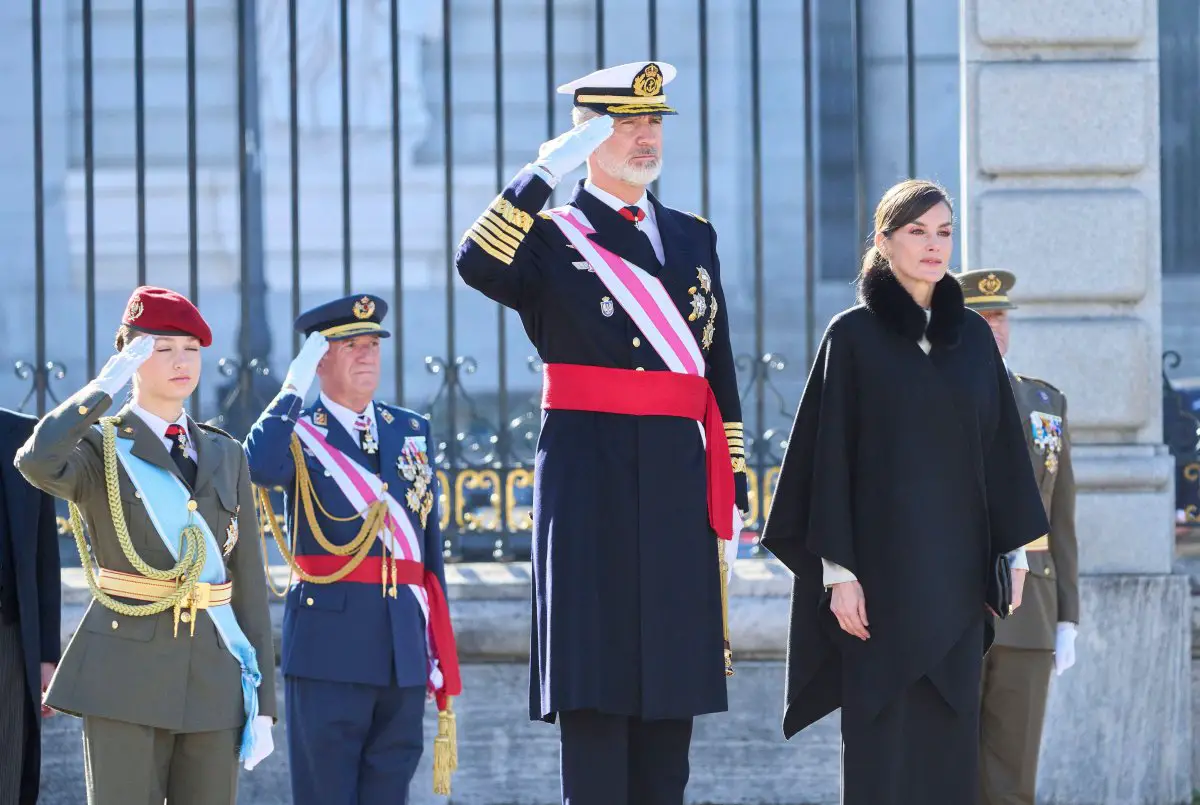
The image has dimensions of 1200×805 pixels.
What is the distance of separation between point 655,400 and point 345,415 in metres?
1.61

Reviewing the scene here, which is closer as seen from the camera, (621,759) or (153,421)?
(621,759)

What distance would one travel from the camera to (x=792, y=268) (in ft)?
39.6

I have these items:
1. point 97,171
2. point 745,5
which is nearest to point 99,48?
point 97,171

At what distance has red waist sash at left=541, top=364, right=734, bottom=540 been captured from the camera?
13.8 ft

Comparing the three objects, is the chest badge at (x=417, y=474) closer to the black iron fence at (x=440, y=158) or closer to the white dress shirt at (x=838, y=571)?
the white dress shirt at (x=838, y=571)

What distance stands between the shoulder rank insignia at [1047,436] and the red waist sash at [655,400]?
6.04 ft

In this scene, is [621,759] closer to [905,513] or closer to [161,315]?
[905,513]

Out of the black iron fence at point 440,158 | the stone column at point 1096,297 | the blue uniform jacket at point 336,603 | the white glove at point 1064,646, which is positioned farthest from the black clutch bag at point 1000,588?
the black iron fence at point 440,158

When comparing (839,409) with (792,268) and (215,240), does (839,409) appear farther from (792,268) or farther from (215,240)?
(215,240)

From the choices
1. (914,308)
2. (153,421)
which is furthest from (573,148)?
(153,421)

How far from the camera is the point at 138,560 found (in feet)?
14.9

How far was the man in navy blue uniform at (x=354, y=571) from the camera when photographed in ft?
17.7

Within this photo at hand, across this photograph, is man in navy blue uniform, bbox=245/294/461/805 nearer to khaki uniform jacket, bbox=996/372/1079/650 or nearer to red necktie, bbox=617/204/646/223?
red necktie, bbox=617/204/646/223

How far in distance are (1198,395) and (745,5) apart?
17.4 feet
